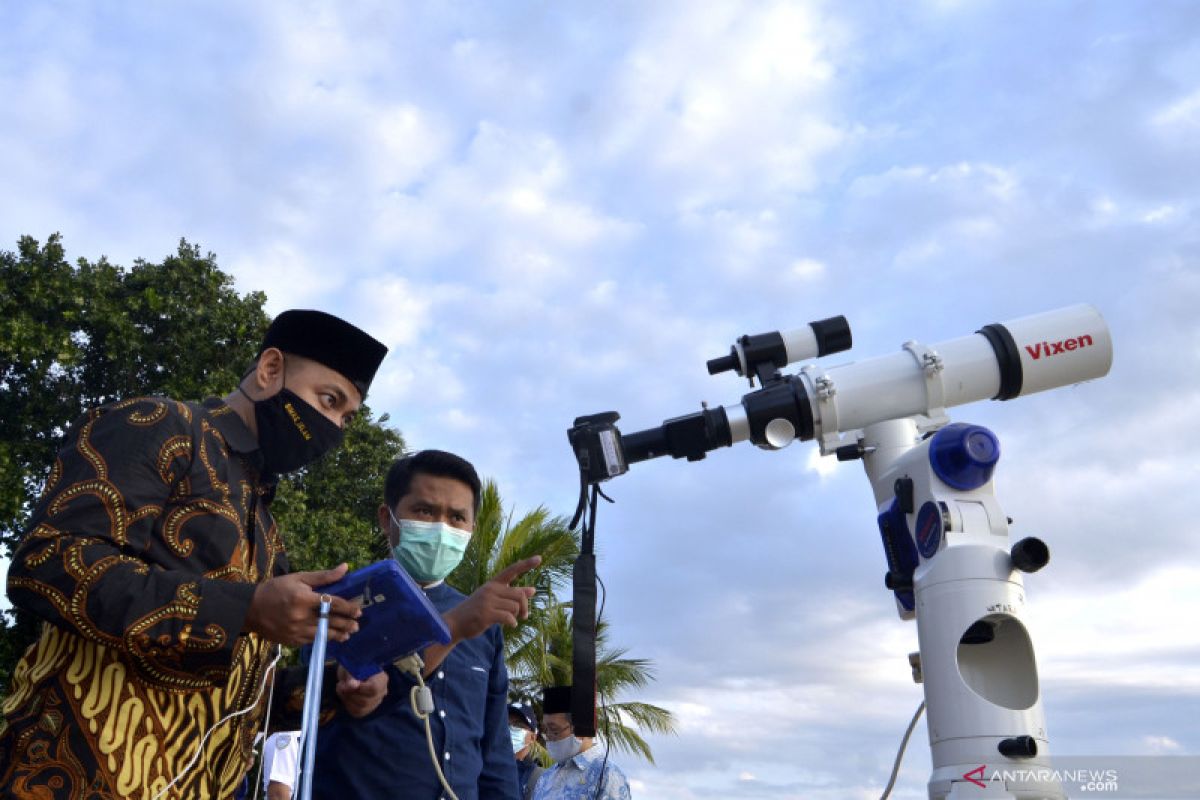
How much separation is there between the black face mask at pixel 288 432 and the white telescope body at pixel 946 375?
1.23 meters

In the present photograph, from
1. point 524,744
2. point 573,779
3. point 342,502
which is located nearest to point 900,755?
point 573,779

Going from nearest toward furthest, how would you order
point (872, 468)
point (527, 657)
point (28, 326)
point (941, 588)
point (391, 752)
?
point (941, 588) < point (872, 468) < point (391, 752) < point (28, 326) < point (527, 657)

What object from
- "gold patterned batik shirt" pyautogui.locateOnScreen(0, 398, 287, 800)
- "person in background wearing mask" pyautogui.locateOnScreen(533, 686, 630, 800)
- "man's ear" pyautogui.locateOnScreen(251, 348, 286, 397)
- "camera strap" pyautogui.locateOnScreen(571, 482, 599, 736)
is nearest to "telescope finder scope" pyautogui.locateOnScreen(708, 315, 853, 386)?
"camera strap" pyautogui.locateOnScreen(571, 482, 599, 736)

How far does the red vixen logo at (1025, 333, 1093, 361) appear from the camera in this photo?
319 cm

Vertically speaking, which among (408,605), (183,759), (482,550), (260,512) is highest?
(482,550)

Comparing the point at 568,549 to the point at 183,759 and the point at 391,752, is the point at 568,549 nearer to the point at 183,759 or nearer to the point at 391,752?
the point at 391,752

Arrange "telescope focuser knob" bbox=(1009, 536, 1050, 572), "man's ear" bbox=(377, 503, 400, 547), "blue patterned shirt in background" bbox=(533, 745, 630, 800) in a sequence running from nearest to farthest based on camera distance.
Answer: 1. "telescope focuser knob" bbox=(1009, 536, 1050, 572)
2. "man's ear" bbox=(377, 503, 400, 547)
3. "blue patterned shirt in background" bbox=(533, 745, 630, 800)

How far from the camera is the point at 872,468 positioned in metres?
3.07

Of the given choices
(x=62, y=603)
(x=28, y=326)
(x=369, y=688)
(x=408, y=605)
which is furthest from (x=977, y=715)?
(x=28, y=326)

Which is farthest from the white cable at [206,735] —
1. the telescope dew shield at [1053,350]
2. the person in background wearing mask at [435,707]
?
the telescope dew shield at [1053,350]

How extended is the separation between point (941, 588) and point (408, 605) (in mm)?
1335

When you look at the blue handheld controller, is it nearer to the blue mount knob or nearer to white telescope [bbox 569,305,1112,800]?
white telescope [bbox 569,305,1112,800]

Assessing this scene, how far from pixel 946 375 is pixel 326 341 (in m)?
1.95

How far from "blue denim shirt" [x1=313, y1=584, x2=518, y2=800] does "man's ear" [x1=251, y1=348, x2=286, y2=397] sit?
3.34 feet
